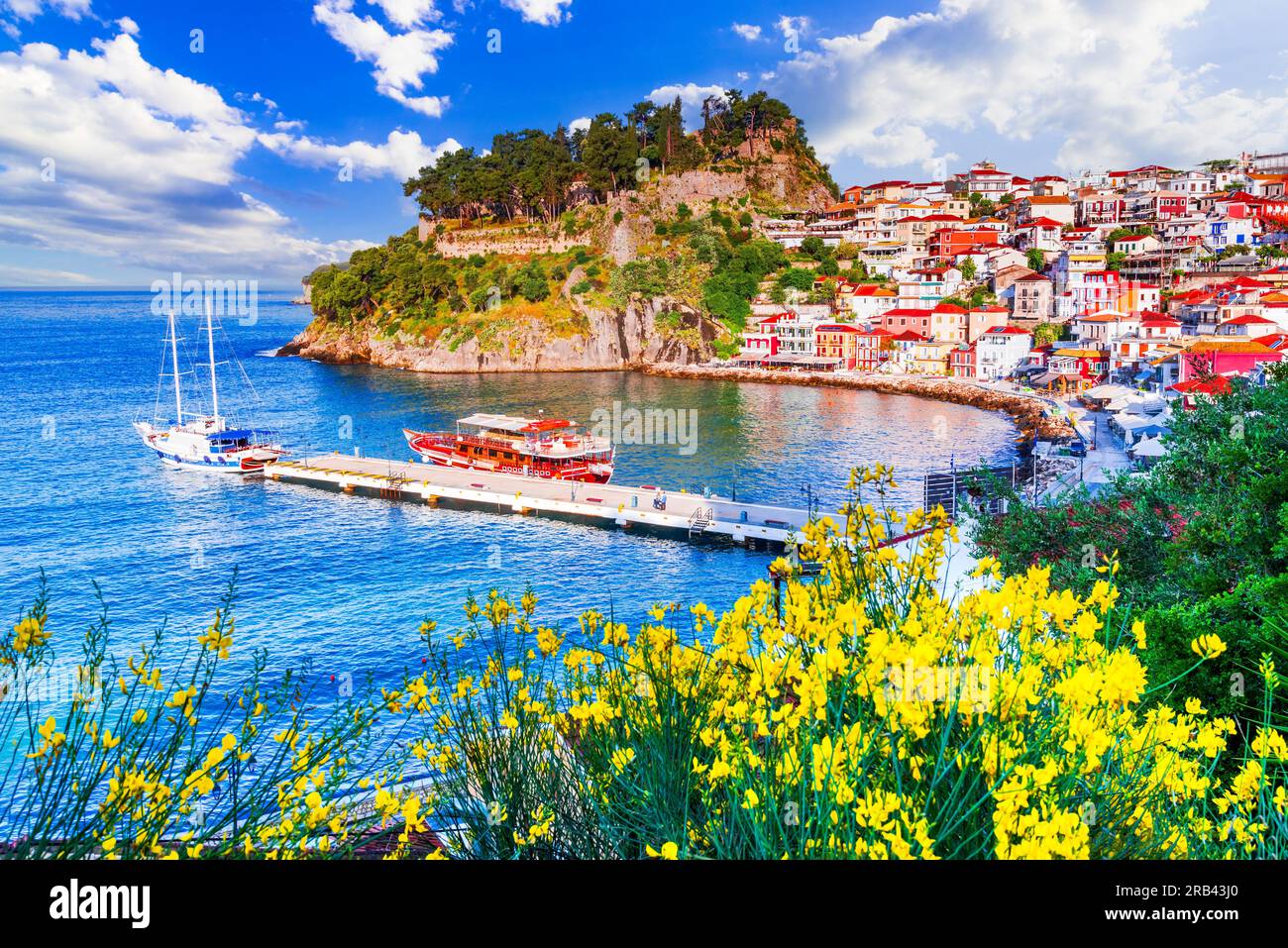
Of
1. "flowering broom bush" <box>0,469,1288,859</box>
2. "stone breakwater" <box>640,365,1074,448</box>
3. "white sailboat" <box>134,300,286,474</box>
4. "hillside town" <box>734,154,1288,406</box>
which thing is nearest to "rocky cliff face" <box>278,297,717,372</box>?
"stone breakwater" <box>640,365,1074,448</box>

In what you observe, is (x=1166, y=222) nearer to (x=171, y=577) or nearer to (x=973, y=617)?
(x=171, y=577)

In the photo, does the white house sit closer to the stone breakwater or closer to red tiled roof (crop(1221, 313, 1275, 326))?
the stone breakwater

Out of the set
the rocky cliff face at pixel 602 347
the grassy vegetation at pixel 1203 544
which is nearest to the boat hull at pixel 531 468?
the grassy vegetation at pixel 1203 544

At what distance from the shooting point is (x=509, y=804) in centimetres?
236

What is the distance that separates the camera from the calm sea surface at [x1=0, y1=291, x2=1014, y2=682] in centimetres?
1151

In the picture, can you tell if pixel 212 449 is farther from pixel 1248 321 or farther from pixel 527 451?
pixel 1248 321

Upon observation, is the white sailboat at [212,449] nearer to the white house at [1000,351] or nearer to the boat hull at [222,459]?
the boat hull at [222,459]

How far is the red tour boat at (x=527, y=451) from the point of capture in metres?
19.2

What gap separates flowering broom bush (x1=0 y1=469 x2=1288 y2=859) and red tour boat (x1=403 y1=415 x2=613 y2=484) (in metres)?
16.8

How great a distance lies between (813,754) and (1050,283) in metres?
41.5

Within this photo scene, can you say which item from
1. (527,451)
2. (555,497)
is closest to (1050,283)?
(527,451)

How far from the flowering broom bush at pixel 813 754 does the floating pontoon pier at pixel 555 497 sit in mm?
11751

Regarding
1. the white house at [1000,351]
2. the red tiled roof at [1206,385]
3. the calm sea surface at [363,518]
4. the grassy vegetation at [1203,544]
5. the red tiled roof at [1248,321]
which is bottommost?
the calm sea surface at [363,518]
